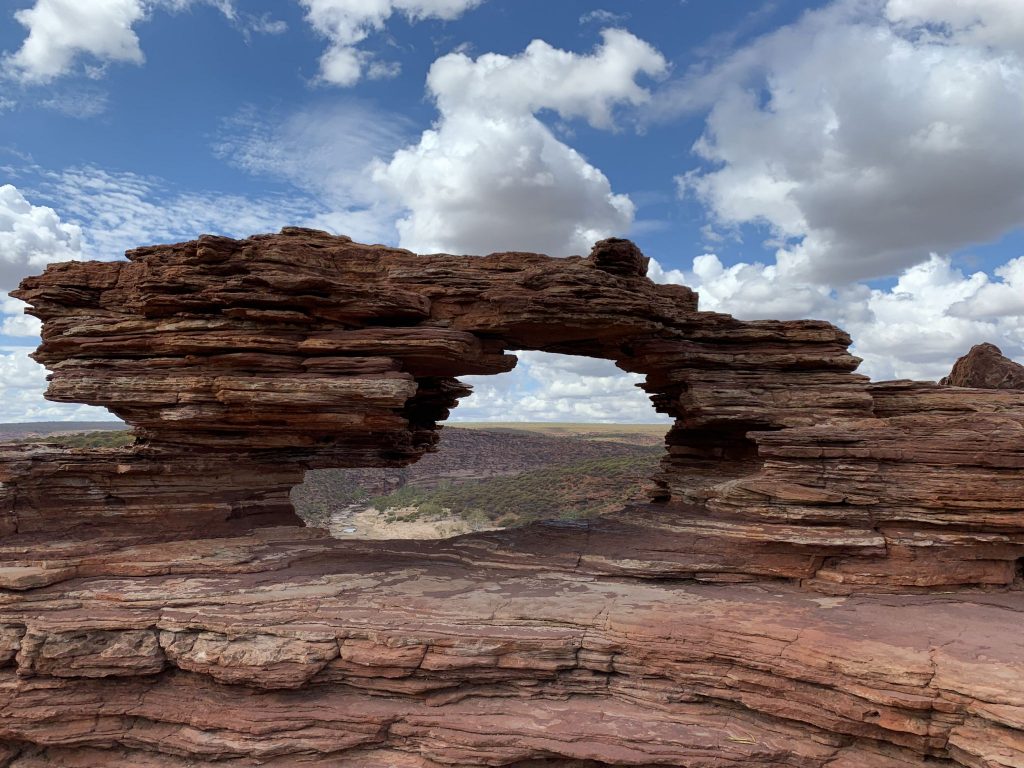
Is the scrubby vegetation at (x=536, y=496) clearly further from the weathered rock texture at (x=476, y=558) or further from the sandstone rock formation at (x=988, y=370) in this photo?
the weathered rock texture at (x=476, y=558)

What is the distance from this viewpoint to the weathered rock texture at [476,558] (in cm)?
1192

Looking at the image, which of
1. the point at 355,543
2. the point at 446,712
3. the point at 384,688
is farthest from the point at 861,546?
the point at 355,543

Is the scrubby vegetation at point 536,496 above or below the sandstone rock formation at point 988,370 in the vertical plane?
below

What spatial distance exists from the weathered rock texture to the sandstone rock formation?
509 cm

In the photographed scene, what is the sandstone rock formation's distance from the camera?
70.6 ft

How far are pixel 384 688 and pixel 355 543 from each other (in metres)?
6.19

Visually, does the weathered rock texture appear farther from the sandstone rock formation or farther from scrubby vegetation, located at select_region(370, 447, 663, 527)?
scrubby vegetation, located at select_region(370, 447, 663, 527)

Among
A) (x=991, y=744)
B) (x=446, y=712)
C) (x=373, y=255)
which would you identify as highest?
(x=373, y=255)

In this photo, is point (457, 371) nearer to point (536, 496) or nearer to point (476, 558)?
point (476, 558)

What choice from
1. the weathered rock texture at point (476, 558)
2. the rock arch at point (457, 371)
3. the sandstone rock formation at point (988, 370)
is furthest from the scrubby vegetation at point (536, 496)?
the weathered rock texture at point (476, 558)

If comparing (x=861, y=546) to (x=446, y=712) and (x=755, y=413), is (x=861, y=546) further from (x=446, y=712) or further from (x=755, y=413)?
(x=446, y=712)

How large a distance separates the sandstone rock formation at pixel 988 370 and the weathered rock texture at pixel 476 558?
509cm

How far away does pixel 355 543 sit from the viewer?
1847 cm

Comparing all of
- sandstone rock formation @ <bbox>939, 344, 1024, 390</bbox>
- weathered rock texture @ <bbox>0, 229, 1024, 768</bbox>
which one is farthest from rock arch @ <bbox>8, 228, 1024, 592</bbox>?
sandstone rock formation @ <bbox>939, 344, 1024, 390</bbox>
